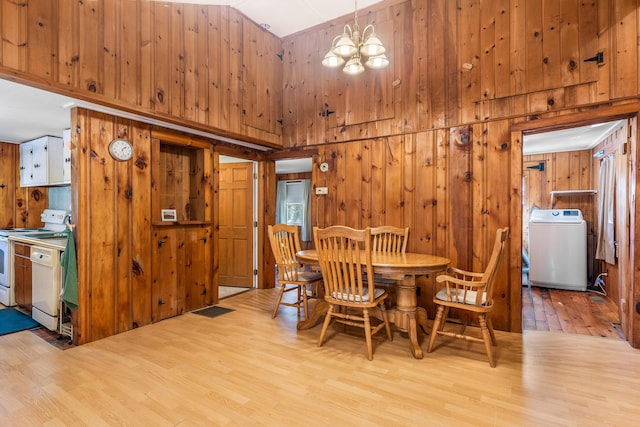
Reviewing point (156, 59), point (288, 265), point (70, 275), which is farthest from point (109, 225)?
point (288, 265)

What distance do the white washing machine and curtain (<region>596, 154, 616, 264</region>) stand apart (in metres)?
0.24

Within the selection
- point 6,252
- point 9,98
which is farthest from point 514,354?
point 6,252

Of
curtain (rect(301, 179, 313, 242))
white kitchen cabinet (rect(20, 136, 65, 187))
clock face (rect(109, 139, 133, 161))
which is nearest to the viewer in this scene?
clock face (rect(109, 139, 133, 161))

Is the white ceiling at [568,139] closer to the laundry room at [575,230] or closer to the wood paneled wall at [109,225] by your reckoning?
the laundry room at [575,230]

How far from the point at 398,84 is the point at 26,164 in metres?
5.21

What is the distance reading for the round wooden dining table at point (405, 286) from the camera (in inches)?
97.7

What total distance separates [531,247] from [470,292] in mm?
3111

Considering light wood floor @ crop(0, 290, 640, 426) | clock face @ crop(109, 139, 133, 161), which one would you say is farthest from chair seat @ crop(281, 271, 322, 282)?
clock face @ crop(109, 139, 133, 161)

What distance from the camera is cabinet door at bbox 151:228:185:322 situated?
3.36 m

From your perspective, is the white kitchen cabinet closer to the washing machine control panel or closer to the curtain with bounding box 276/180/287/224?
the curtain with bounding box 276/180/287/224

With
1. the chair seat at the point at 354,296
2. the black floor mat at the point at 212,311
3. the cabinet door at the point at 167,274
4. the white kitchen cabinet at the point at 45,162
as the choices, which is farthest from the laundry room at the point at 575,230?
the white kitchen cabinet at the point at 45,162

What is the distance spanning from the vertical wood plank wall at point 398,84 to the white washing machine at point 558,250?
2439mm

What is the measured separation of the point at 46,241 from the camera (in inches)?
123

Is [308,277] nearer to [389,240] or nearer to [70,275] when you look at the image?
[389,240]
